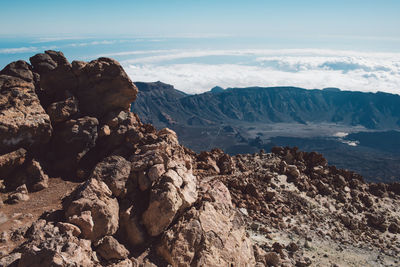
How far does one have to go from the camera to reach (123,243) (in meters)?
9.80

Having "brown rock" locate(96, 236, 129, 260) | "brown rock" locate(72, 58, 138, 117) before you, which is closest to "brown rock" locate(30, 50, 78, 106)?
"brown rock" locate(72, 58, 138, 117)

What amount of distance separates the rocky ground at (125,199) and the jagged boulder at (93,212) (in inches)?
1.3

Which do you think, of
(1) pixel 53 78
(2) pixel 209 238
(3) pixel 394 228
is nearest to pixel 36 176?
(1) pixel 53 78

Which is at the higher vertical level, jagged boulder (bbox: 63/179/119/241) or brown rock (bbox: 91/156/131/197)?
brown rock (bbox: 91/156/131/197)

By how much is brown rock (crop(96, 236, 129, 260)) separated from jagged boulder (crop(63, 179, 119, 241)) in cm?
22

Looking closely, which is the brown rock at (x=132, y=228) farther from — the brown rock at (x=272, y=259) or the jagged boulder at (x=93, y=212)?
the brown rock at (x=272, y=259)

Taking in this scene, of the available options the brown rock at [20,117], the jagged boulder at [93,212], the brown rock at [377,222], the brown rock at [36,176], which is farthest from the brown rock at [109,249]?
the brown rock at [377,222]

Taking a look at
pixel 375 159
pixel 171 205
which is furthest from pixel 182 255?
pixel 375 159

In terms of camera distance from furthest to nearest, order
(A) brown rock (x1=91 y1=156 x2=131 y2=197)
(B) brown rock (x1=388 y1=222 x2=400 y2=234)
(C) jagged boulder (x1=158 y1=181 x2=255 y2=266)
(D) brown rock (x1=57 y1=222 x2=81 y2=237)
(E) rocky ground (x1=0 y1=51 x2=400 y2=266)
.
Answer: (B) brown rock (x1=388 y1=222 x2=400 y2=234), (A) brown rock (x1=91 y1=156 x2=131 y2=197), (C) jagged boulder (x1=158 y1=181 x2=255 y2=266), (E) rocky ground (x1=0 y1=51 x2=400 y2=266), (D) brown rock (x1=57 y1=222 x2=81 y2=237)

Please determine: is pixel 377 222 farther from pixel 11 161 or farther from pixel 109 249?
pixel 11 161

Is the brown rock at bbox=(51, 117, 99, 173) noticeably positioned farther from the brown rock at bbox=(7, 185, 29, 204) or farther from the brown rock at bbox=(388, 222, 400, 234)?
the brown rock at bbox=(388, 222, 400, 234)

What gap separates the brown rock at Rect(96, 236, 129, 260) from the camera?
29.1 feet

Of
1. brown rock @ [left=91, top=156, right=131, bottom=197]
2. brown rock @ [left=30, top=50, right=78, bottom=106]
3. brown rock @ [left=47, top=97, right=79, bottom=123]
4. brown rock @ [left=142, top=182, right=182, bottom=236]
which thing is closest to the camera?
brown rock @ [left=142, top=182, right=182, bottom=236]

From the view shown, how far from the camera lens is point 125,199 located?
1077 cm
